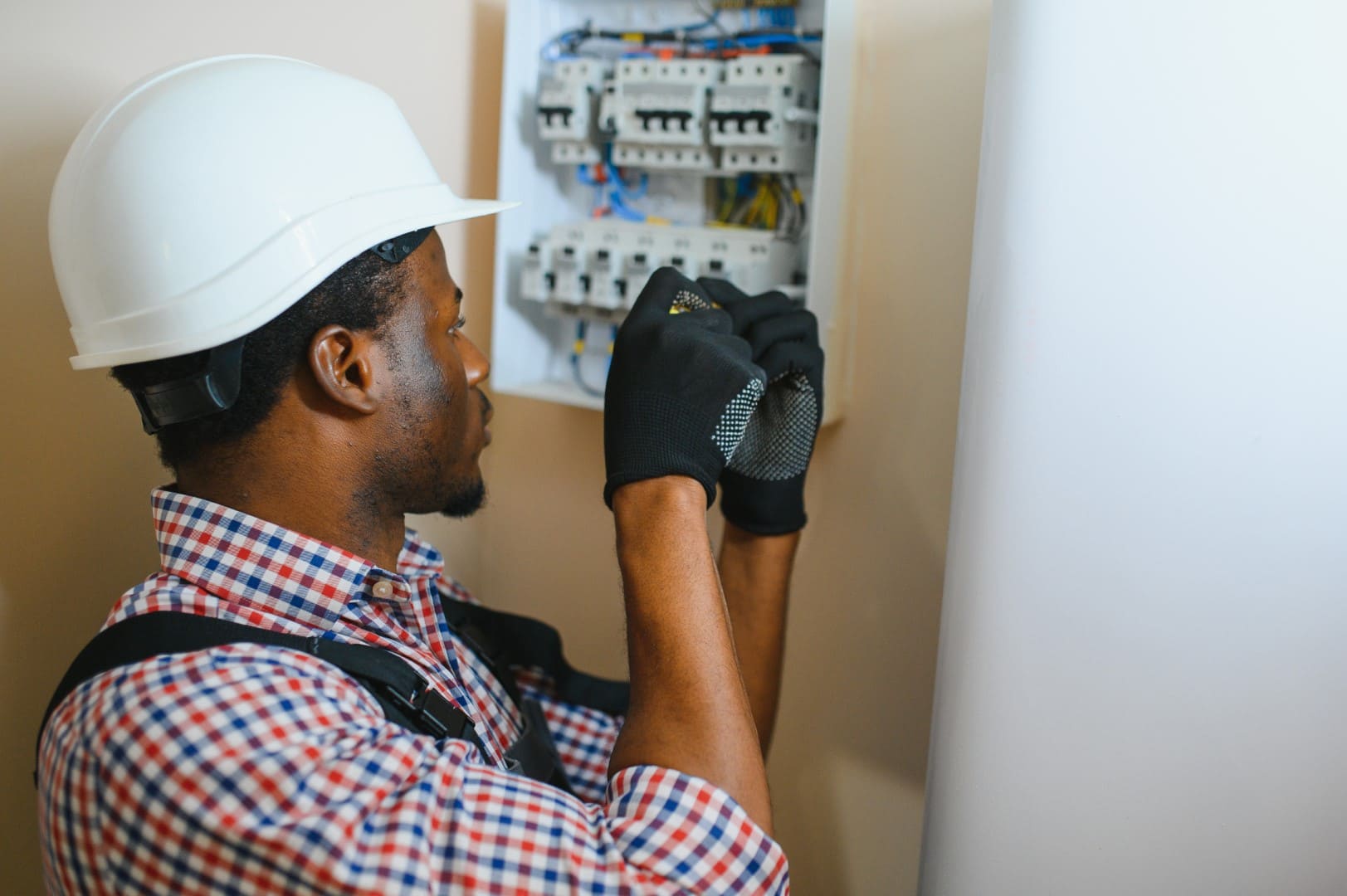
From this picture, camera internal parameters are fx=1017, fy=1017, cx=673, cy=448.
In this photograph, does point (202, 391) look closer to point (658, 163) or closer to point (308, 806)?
point (308, 806)

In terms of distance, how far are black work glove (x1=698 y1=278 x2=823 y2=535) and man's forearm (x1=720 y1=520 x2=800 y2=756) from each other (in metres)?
0.02

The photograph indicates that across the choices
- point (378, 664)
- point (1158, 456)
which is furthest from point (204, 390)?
point (1158, 456)

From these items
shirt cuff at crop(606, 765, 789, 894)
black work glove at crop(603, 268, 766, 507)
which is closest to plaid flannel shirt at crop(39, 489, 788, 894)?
shirt cuff at crop(606, 765, 789, 894)

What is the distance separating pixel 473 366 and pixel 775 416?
1.01ft

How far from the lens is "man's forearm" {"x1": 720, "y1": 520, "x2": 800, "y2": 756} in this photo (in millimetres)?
1076

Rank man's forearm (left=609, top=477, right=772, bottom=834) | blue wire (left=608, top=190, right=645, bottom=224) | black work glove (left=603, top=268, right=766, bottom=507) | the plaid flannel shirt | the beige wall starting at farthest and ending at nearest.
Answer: blue wire (left=608, top=190, right=645, bottom=224) < the beige wall < black work glove (left=603, top=268, right=766, bottom=507) < man's forearm (left=609, top=477, right=772, bottom=834) < the plaid flannel shirt

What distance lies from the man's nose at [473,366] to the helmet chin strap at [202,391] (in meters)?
0.21

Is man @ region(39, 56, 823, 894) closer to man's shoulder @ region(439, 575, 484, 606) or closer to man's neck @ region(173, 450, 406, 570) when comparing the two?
man's neck @ region(173, 450, 406, 570)

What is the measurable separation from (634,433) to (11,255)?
1.95 feet

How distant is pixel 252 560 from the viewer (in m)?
0.78

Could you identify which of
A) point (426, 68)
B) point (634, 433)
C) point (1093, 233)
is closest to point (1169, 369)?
point (1093, 233)

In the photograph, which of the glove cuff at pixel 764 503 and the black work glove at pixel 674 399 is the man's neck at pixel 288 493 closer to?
the black work glove at pixel 674 399

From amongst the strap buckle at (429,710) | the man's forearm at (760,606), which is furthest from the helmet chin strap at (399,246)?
the man's forearm at (760,606)

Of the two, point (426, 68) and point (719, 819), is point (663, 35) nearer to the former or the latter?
point (426, 68)
